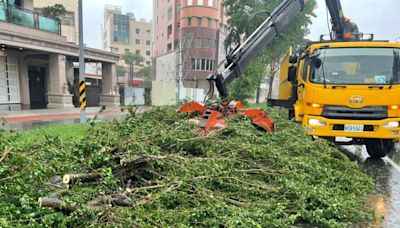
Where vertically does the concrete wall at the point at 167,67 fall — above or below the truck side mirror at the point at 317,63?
above

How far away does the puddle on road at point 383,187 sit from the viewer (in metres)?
4.14

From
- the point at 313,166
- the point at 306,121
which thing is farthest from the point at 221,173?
the point at 306,121

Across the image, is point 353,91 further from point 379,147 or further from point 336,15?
point 336,15

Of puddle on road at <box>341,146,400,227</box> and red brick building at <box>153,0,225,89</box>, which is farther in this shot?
red brick building at <box>153,0,225,89</box>

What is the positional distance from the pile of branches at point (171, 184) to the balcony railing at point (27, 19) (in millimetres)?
14768

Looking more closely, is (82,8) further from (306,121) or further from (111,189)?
(111,189)

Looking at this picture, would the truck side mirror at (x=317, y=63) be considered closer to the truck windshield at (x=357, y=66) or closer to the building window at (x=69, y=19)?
Answer: the truck windshield at (x=357, y=66)

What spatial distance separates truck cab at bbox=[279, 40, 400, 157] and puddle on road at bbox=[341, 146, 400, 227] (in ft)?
2.41

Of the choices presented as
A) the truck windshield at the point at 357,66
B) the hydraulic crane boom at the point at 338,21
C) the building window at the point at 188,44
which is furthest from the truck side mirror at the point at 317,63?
the building window at the point at 188,44

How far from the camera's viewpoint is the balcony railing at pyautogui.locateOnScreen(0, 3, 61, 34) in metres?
16.3

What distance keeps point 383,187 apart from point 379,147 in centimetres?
247

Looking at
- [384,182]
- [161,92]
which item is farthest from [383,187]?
[161,92]

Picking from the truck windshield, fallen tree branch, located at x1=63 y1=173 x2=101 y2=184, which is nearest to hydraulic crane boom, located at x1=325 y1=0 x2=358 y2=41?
the truck windshield

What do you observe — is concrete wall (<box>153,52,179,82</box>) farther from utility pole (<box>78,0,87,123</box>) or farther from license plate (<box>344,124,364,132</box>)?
license plate (<box>344,124,364,132</box>)
